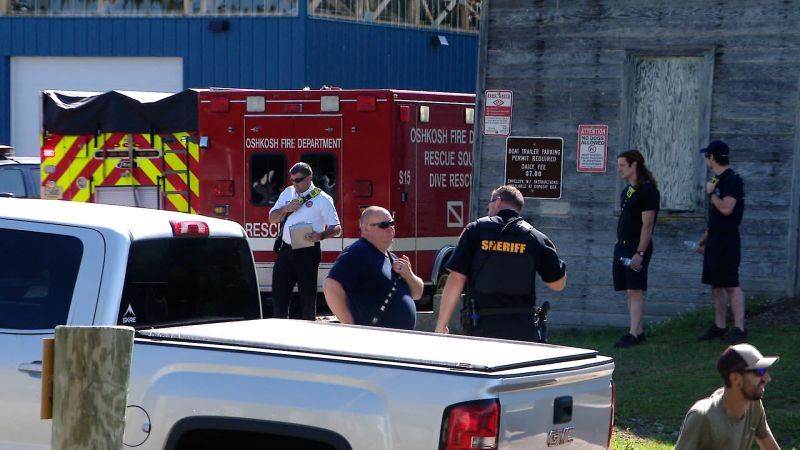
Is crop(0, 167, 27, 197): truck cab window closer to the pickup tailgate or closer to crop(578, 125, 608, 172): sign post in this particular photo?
crop(578, 125, 608, 172): sign post

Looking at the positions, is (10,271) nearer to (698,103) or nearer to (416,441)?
(416,441)

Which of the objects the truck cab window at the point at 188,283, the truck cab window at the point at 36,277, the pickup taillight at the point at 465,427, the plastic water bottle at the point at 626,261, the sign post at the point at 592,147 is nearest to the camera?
the pickup taillight at the point at 465,427

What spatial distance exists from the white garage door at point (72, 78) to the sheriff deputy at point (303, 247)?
1292 cm

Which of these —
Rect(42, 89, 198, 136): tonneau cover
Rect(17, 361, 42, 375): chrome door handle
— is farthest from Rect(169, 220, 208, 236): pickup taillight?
Rect(42, 89, 198, 136): tonneau cover

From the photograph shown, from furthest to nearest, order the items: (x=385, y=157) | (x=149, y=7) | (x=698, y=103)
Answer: (x=149, y=7)
(x=385, y=157)
(x=698, y=103)

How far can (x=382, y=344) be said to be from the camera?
544 cm

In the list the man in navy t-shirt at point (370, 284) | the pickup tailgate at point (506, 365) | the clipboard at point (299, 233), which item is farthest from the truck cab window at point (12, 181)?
the pickup tailgate at point (506, 365)

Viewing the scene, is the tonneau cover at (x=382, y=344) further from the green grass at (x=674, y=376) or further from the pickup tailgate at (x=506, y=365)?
the green grass at (x=674, y=376)

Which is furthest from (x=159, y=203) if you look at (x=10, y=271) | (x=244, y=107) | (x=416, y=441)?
(x=416, y=441)

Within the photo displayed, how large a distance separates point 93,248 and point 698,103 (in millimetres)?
8143

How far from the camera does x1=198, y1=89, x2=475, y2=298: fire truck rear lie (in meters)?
13.6

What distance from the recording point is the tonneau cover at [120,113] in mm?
14328

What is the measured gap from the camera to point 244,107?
14047 millimetres

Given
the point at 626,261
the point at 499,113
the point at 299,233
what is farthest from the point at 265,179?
the point at 626,261
